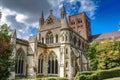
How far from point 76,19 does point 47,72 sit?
36.9 m

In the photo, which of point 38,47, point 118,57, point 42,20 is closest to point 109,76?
point 118,57

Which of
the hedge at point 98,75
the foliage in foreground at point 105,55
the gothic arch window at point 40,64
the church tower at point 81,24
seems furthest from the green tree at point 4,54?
the church tower at point 81,24

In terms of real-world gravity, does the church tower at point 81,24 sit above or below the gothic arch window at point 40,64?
above

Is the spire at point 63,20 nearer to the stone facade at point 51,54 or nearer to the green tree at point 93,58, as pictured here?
the stone facade at point 51,54

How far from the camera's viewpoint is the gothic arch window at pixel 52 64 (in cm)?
3925

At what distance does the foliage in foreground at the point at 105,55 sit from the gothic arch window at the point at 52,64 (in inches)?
381

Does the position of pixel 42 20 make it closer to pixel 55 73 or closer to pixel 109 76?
pixel 55 73

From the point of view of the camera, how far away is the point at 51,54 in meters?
40.8

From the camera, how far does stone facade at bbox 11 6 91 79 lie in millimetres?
34562

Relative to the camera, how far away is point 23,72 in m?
34.6

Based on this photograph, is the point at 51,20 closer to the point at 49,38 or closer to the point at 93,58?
the point at 49,38

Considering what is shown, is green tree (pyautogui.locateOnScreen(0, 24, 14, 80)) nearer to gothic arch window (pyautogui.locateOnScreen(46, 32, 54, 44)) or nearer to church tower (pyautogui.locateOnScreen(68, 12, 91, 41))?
gothic arch window (pyautogui.locateOnScreen(46, 32, 54, 44))

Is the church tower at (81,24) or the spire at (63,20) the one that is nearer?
the spire at (63,20)

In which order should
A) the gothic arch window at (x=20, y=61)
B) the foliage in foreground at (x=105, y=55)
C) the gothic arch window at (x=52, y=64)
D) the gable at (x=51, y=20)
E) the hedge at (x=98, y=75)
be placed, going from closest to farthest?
the hedge at (x=98, y=75) < the gothic arch window at (x=20, y=61) < the foliage in foreground at (x=105, y=55) < the gothic arch window at (x=52, y=64) < the gable at (x=51, y=20)
